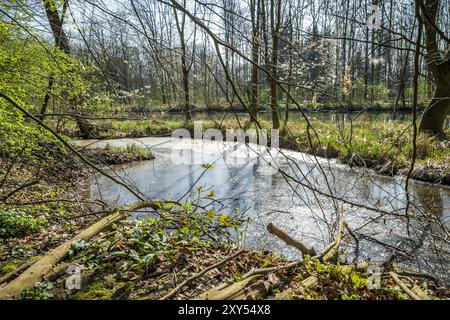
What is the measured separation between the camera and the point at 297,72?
101 inches

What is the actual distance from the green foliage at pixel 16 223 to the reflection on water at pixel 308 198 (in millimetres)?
775

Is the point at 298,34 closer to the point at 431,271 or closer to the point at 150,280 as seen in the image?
the point at 150,280

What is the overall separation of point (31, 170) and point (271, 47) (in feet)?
19.0

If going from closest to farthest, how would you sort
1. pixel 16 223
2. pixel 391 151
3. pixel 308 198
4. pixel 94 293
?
pixel 94 293 < pixel 308 198 < pixel 16 223 < pixel 391 151

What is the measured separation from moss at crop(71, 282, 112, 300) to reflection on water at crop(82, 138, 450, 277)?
4.09 feet

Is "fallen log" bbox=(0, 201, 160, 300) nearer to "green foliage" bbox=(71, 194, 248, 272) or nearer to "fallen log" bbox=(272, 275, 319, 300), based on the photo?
"green foliage" bbox=(71, 194, 248, 272)

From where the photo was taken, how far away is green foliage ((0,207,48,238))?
9.81 feet

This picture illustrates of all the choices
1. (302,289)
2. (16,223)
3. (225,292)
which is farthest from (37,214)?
(302,289)

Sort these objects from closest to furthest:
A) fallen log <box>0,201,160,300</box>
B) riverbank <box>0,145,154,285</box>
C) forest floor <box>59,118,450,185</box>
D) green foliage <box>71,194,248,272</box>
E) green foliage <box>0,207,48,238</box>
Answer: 1. fallen log <box>0,201,160,300</box>
2. green foliage <box>71,194,248,272</box>
3. riverbank <box>0,145,154,285</box>
4. green foliage <box>0,207,48,238</box>
5. forest floor <box>59,118,450,185</box>

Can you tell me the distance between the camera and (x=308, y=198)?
2.85 m

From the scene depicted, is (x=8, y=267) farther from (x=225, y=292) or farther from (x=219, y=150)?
(x=219, y=150)

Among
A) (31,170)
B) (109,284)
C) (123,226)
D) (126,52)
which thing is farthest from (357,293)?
(31,170)

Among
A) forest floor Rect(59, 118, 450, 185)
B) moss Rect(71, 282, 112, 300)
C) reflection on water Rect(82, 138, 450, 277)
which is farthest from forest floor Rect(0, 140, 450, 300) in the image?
forest floor Rect(59, 118, 450, 185)

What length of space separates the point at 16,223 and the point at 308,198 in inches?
118
